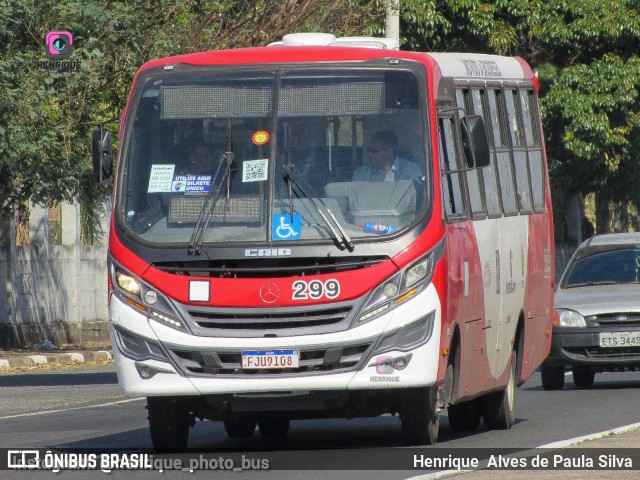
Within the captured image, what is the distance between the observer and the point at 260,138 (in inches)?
471

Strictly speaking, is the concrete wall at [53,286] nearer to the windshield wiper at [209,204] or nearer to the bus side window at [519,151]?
the bus side window at [519,151]

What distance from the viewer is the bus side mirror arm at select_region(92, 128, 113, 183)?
12430 millimetres

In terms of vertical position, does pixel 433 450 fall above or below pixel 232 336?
below

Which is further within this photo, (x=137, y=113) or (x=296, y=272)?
(x=137, y=113)

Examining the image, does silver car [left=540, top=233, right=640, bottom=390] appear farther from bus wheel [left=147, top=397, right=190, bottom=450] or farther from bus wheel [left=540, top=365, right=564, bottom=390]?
bus wheel [left=147, top=397, right=190, bottom=450]

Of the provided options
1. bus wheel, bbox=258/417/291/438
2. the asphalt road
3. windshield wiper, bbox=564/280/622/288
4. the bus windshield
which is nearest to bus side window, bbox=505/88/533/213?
the asphalt road

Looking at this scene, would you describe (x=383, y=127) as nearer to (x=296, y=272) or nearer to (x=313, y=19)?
(x=296, y=272)

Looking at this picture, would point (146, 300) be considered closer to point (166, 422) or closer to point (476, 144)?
point (166, 422)

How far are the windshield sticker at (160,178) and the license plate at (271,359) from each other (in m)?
1.39

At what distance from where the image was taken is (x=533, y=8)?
33.6m

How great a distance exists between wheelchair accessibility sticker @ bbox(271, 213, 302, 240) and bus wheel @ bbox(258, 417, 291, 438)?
232 cm

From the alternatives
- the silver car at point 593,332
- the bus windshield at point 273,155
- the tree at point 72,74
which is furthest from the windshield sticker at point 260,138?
the tree at point 72,74

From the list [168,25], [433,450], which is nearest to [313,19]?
[168,25]

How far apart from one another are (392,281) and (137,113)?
2320 mm
